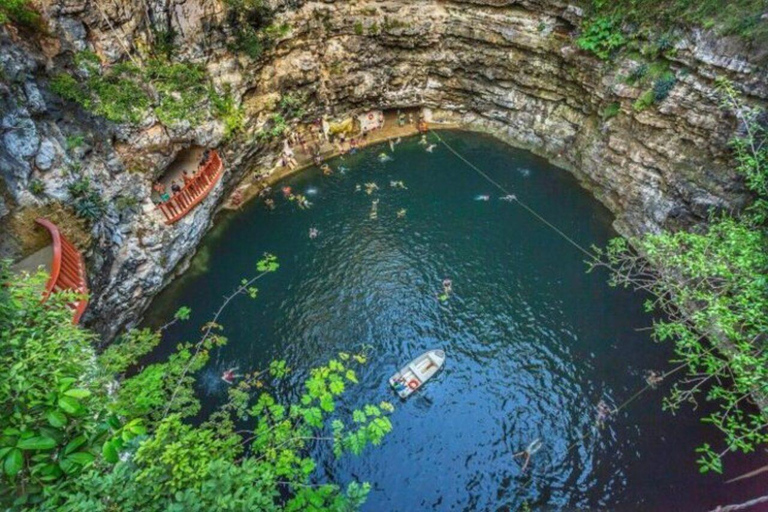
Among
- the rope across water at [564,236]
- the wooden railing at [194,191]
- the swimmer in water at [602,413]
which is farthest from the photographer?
the wooden railing at [194,191]

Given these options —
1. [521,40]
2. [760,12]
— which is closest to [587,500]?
[760,12]

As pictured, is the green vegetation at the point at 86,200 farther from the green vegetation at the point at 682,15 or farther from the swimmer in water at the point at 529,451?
the green vegetation at the point at 682,15

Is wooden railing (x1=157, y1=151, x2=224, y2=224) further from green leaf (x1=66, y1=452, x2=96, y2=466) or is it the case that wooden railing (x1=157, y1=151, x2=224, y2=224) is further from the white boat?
→ green leaf (x1=66, y1=452, x2=96, y2=466)

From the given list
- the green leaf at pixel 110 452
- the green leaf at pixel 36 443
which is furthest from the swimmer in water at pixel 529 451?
the green leaf at pixel 36 443

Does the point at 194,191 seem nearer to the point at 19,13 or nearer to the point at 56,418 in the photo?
the point at 19,13

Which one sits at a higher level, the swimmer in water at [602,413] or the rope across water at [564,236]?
the rope across water at [564,236]

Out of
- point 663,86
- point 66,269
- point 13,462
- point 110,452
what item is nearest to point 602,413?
point 663,86

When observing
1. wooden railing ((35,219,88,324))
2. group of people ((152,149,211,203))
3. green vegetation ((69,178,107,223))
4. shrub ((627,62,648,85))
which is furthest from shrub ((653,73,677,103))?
green vegetation ((69,178,107,223))
